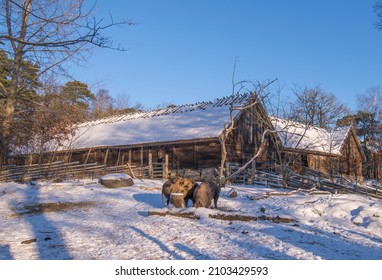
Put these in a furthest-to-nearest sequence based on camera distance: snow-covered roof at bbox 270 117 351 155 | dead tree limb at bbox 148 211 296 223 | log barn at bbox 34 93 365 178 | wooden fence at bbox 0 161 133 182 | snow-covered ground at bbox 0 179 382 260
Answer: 1. snow-covered roof at bbox 270 117 351 155
2. log barn at bbox 34 93 365 178
3. wooden fence at bbox 0 161 133 182
4. dead tree limb at bbox 148 211 296 223
5. snow-covered ground at bbox 0 179 382 260

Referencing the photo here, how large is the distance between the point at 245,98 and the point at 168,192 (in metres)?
15.7

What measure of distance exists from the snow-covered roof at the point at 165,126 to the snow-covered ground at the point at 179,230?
10456 mm

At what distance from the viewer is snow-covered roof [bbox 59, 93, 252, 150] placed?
77.5 ft

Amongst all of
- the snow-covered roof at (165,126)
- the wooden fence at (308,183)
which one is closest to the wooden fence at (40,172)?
the snow-covered roof at (165,126)

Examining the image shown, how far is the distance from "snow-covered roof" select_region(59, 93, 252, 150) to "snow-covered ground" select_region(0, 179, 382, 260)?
10456 millimetres

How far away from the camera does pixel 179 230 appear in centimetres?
793

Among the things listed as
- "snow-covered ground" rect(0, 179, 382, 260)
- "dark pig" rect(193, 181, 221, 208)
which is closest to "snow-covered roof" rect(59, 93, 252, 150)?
"snow-covered ground" rect(0, 179, 382, 260)

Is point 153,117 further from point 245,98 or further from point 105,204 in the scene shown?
point 105,204

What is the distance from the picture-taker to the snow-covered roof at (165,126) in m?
23.6

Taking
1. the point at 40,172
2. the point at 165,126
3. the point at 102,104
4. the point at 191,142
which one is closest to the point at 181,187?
→ the point at 40,172

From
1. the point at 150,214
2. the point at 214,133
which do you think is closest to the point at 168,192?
the point at 150,214

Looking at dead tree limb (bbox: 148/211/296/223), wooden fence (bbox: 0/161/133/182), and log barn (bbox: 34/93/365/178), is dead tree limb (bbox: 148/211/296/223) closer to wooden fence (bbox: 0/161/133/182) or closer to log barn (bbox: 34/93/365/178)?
log barn (bbox: 34/93/365/178)

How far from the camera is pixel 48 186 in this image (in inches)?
601

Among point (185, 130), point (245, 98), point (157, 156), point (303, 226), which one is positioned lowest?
point (303, 226)
